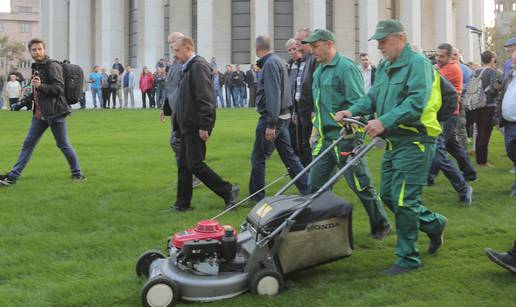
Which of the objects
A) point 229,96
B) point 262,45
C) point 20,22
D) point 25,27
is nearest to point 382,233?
point 262,45

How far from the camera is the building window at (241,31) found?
42531 millimetres

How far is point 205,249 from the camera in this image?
4738 millimetres

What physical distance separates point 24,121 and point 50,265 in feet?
54.3

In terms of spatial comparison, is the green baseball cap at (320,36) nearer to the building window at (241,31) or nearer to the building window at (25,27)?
the building window at (241,31)

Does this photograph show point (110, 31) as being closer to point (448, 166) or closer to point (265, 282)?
point (448, 166)

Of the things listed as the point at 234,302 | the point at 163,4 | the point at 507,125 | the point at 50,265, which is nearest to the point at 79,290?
the point at 50,265

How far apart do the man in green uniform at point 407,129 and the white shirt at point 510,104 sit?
3587mm

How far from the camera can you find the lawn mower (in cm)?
469

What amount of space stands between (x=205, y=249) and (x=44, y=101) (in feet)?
18.3

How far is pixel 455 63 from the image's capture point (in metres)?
8.91

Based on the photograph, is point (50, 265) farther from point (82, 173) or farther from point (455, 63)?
point (455, 63)

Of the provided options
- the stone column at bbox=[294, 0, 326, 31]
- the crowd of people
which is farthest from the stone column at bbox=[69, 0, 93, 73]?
the crowd of people

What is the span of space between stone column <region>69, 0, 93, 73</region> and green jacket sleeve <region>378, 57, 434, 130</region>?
42737 millimetres

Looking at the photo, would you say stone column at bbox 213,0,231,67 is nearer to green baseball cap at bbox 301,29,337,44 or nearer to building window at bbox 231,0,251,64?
building window at bbox 231,0,251,64
